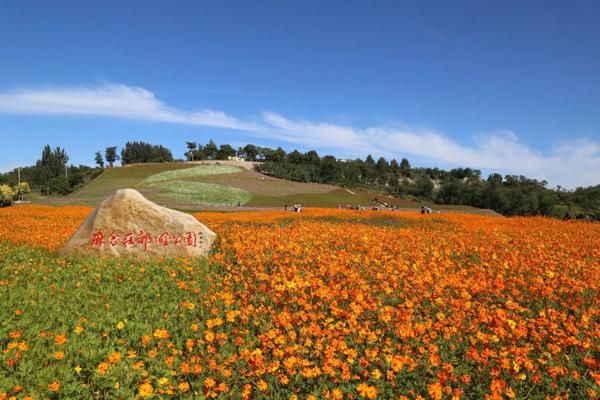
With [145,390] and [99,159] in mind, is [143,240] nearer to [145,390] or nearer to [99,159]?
[145,390]

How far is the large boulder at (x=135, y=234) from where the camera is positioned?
11.9m

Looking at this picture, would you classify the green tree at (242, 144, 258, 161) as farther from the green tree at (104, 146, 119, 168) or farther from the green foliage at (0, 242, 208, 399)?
the green foliage at (0, 242, 208, 399)

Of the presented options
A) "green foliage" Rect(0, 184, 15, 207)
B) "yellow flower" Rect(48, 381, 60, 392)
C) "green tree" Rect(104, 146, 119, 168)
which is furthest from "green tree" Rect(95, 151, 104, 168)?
"yellow flower" Rect(48, 381, 60, 392)

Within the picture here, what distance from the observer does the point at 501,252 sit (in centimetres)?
1160

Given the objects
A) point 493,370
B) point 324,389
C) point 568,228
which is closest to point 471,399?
point 493,370

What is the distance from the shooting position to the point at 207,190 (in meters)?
60.4

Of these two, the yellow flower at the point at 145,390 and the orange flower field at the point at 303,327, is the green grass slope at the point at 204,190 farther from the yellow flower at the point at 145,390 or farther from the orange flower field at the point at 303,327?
the yellow flower at the point at 145,390

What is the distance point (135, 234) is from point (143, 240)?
321 millimetres

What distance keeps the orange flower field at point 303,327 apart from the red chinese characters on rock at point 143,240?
0.96 metres

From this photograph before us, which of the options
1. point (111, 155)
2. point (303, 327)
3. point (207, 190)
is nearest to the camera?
point (303, 327)

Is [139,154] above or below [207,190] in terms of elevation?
above

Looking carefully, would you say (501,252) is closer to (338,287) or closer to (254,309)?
(338,287)

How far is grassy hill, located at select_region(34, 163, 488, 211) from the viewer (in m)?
52.2

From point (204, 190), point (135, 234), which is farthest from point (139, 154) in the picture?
point (135, 234)
